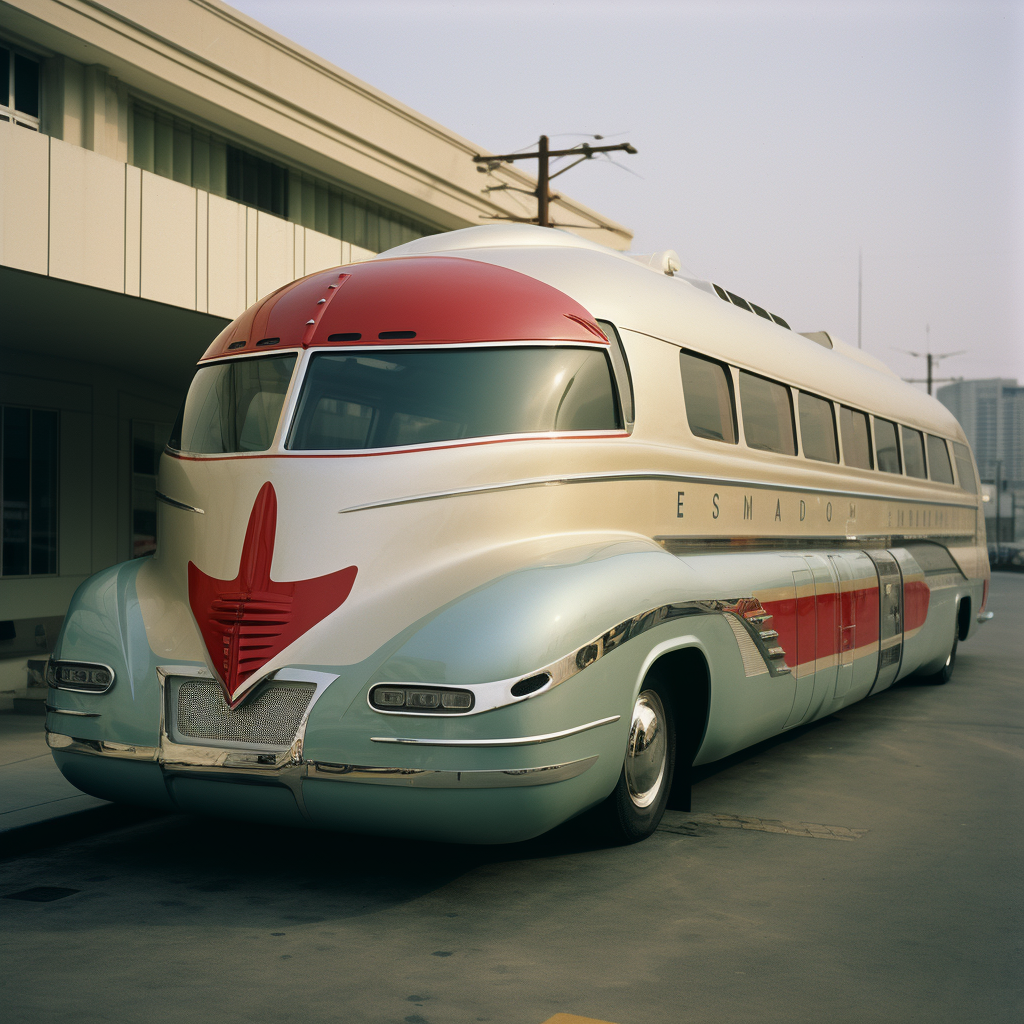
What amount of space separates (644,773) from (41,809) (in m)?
3.12

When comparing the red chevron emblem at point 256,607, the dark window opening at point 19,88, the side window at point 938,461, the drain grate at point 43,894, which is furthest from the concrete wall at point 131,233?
the side window at point 938,461

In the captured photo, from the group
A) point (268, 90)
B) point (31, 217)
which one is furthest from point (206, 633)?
point (268, 90)

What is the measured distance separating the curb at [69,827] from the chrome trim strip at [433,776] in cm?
198

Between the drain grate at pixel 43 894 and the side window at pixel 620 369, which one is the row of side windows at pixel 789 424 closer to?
the side window at pixel 620 369

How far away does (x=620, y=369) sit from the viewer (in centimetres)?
613

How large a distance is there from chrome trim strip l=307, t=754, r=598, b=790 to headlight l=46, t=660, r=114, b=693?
1.13 meters

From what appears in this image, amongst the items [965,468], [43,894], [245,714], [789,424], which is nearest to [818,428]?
[789,424]

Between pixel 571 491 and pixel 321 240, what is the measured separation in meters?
7.18

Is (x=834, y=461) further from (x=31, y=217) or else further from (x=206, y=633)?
(x=31, y=217)

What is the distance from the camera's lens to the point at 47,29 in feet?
37.7

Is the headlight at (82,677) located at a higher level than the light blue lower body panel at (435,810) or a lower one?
higher

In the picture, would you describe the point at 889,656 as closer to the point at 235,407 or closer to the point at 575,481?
the point at 575,481

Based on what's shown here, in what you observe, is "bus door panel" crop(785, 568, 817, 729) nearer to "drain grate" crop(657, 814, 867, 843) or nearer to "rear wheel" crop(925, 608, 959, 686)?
"drain grate" crop(657, 814, 867, 843)

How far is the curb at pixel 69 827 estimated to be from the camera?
19.1ft
